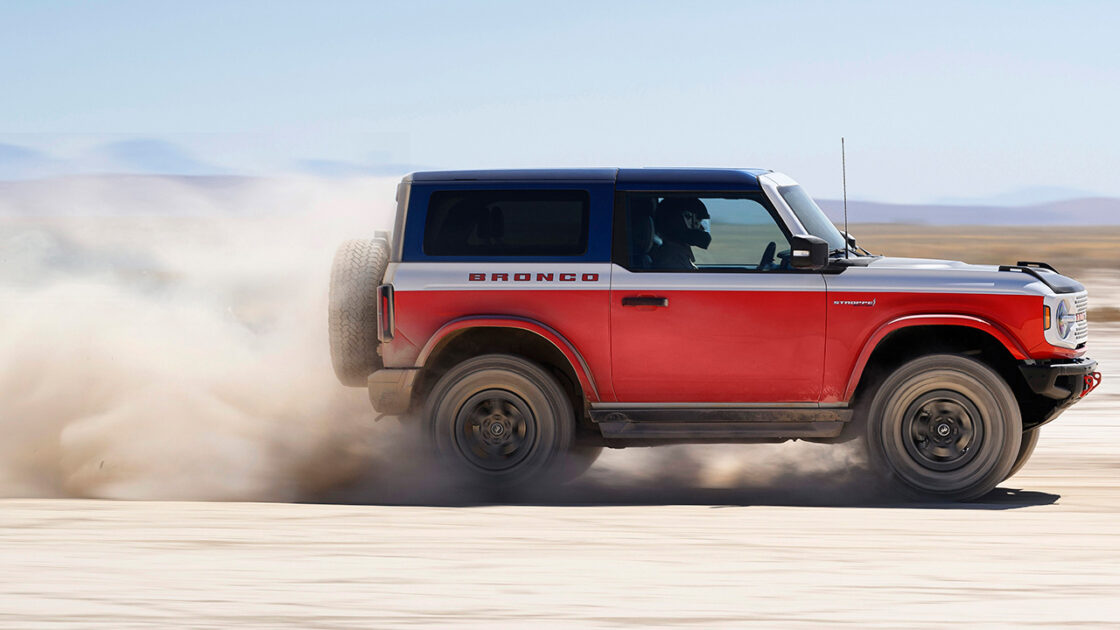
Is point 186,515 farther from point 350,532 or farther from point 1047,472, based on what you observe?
point 1047,472

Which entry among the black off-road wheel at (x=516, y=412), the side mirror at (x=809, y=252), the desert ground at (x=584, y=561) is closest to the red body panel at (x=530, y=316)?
the black off-road wheel at (x=516, y=412)

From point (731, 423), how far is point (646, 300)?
93cm

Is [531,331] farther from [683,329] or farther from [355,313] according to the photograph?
[355,313]

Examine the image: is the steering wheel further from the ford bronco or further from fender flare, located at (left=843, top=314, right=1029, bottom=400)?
fender flare, located at (left=843, top=314, right=1029, bottom=400)

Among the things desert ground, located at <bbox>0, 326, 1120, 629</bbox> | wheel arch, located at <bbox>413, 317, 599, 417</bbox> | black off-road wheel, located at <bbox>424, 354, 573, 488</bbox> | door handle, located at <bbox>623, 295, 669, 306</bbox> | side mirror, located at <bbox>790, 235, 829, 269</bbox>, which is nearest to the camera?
desert ground, located at <bbox>0, 326, 1120, 629</bbox>

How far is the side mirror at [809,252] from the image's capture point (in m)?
7.95

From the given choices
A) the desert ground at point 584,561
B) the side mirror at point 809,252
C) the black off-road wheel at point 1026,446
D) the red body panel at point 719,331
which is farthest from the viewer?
the black off-road wheel at point 1026,446

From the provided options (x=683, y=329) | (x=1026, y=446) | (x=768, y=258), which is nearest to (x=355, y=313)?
(x=683, y=329)

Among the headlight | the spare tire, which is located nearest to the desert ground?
the spare tire

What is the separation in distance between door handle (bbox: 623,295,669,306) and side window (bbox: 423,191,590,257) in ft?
1.39

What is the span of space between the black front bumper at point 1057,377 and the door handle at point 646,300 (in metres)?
2.18

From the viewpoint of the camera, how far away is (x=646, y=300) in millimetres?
8172

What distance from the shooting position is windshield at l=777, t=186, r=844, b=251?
841 centimetres

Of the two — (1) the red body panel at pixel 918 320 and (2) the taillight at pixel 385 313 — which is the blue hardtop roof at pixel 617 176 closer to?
(2) the taillight at pixel 385 313
